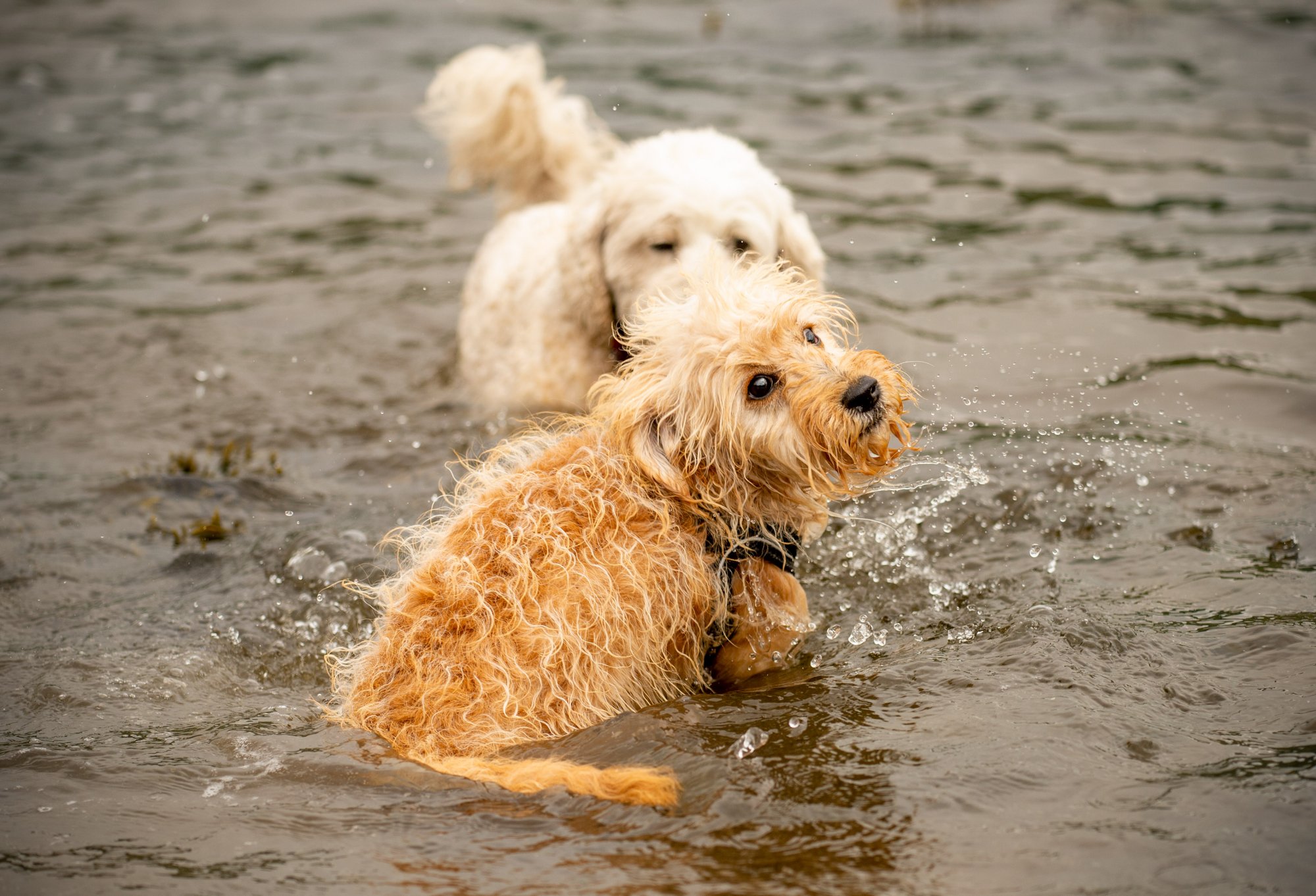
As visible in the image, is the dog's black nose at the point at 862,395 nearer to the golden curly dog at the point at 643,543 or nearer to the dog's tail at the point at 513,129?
the golden curly dog at the point at 643,543

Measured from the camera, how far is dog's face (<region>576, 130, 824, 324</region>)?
5.72m

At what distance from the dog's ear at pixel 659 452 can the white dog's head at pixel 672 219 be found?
1.55 m

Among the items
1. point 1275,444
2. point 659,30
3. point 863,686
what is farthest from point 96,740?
point 659,30

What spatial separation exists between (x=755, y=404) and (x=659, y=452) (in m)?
0.38

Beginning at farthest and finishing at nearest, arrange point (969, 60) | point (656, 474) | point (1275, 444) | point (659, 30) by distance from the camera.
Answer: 1. point (659, 30)
2. point (969, 60)
3. point (1275, 444)
4. point (656, 474)

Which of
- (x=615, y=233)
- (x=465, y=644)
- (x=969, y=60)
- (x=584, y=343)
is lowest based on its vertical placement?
(x=465, y=644)

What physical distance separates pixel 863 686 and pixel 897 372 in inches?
43.3

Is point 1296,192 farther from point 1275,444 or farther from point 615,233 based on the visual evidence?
point 615,233

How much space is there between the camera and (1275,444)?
583 centimetres

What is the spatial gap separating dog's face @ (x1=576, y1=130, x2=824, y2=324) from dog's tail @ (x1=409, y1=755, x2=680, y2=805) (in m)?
2.72

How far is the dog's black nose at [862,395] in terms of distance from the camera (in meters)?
3.75

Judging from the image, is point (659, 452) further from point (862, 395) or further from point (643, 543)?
point (862, 395)

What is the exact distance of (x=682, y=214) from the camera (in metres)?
5.71

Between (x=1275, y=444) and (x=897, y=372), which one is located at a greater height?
(x=897, y=372)
